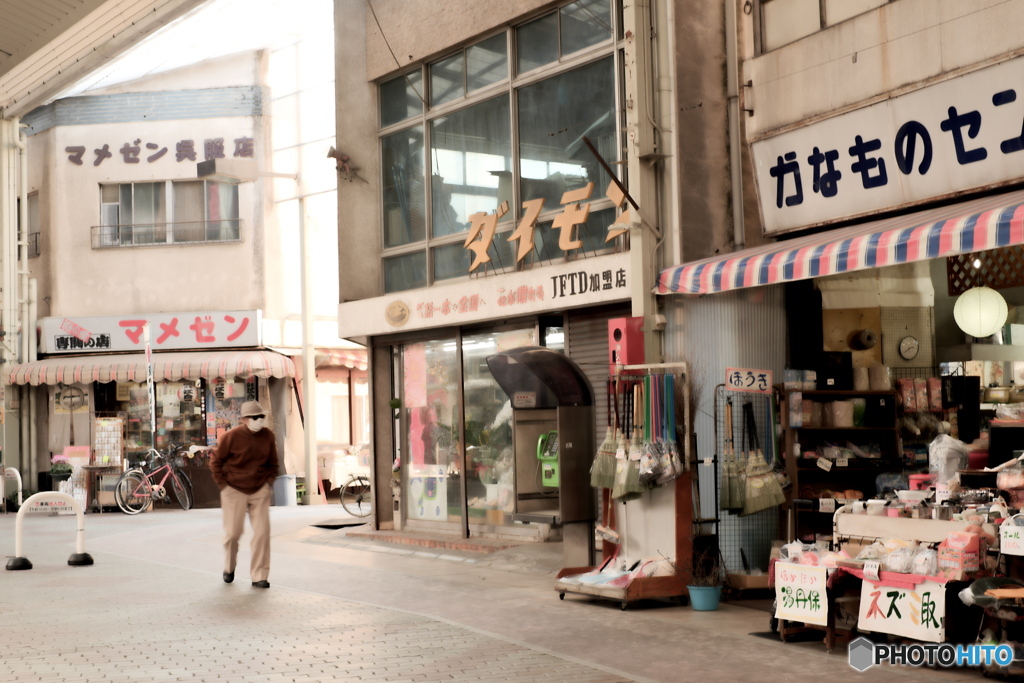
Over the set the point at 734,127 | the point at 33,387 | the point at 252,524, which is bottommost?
the point at 252,524

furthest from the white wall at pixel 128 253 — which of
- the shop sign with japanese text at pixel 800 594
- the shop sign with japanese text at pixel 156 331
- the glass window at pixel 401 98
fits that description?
the shop sign with japanese text at pixel 800 594

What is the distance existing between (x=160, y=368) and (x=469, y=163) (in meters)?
11.0

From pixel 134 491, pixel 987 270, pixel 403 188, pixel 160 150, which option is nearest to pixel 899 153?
pixel 987 270

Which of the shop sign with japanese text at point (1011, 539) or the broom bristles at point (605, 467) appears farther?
the broom bristles at point (605, 467)

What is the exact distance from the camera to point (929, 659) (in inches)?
287

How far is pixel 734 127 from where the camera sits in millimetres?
11484

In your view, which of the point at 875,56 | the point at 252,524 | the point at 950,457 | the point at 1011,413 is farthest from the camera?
the point at 252,524

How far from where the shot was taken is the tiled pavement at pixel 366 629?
7.50 metres

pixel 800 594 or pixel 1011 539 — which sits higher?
pixel 1011 539

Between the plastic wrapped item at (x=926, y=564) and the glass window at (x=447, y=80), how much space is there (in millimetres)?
9914

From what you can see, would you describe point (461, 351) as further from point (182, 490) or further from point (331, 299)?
point (331, 299)

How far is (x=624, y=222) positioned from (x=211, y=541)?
8586mm

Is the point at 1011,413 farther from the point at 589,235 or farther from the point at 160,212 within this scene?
the point at 160,212

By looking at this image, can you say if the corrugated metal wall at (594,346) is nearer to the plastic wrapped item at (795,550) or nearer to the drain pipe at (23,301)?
the plastic wrapped item at (795,550)
